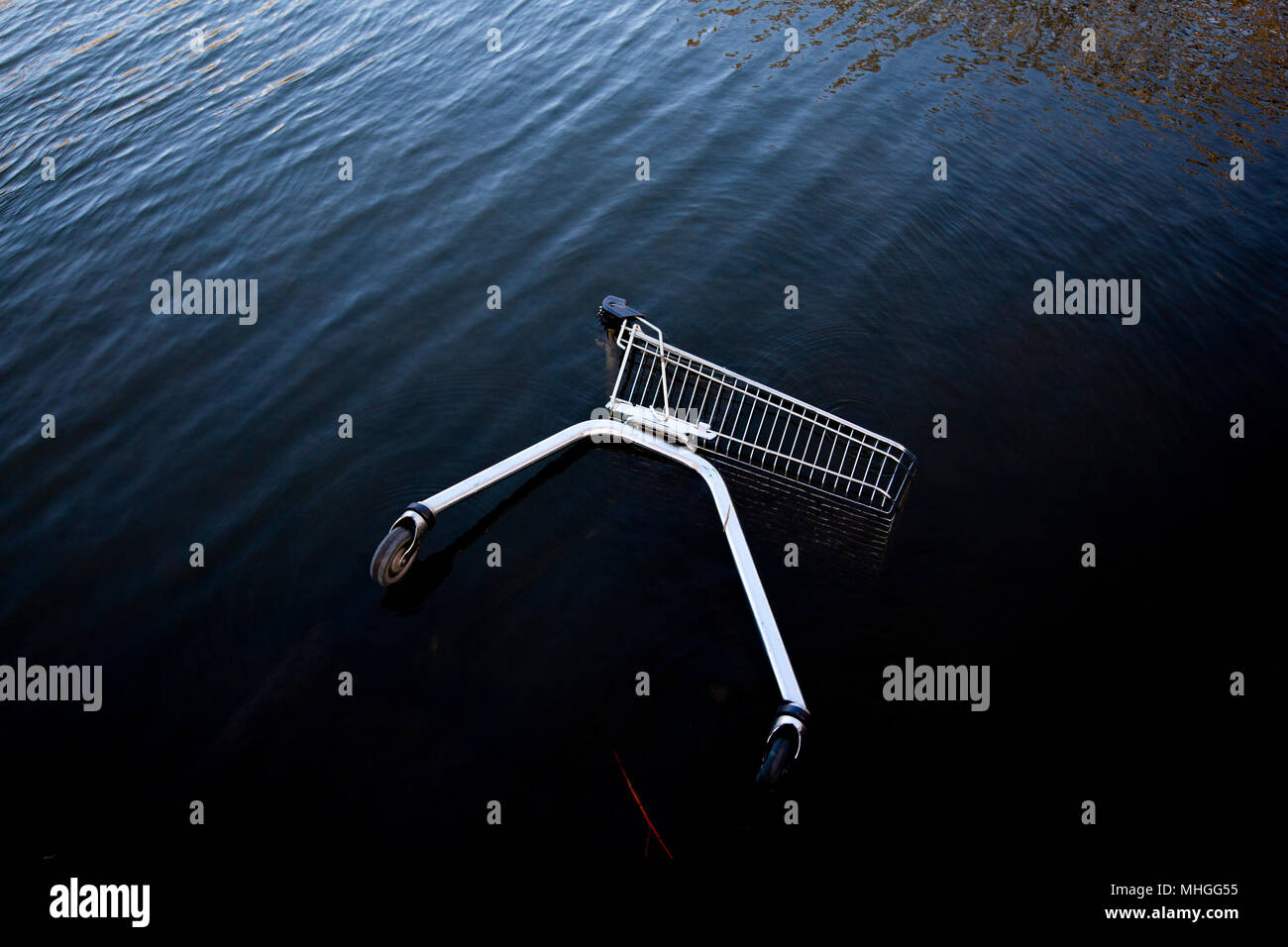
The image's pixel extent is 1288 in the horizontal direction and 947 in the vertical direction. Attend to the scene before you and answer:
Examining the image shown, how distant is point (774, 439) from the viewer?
38.4 ft

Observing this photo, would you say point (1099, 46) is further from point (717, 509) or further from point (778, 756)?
point (778, 756)

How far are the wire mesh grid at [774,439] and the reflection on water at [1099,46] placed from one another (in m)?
10.6

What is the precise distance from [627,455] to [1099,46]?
1607cm

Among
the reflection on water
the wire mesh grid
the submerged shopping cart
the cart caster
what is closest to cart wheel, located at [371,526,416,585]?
the submerged shopping cart

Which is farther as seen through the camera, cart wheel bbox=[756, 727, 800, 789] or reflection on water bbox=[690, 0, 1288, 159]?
reflection on water bbox=[690, 0, 1288, 159]

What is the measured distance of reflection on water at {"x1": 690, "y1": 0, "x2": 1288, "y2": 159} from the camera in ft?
56.3

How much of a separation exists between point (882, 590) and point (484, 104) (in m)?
14.7

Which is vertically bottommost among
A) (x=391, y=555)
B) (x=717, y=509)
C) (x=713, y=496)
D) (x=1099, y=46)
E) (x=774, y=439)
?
(x=391, y=555)

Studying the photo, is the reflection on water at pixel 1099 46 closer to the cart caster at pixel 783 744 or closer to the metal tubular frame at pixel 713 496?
the metal tubular frame at pixel 713 496

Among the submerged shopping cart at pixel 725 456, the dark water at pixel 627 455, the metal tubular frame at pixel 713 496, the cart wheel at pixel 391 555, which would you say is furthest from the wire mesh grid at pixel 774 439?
the cart wheel at pixel 391 555

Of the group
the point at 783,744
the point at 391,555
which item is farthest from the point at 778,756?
the point at 391,555

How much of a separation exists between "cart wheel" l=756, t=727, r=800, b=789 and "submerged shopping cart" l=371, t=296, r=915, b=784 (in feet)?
0.04

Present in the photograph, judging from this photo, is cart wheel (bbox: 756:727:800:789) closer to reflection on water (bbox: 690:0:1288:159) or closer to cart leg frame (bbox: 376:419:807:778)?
cart leg frame (bbox: 376:419:807:778)

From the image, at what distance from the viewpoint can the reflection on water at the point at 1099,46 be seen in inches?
676
